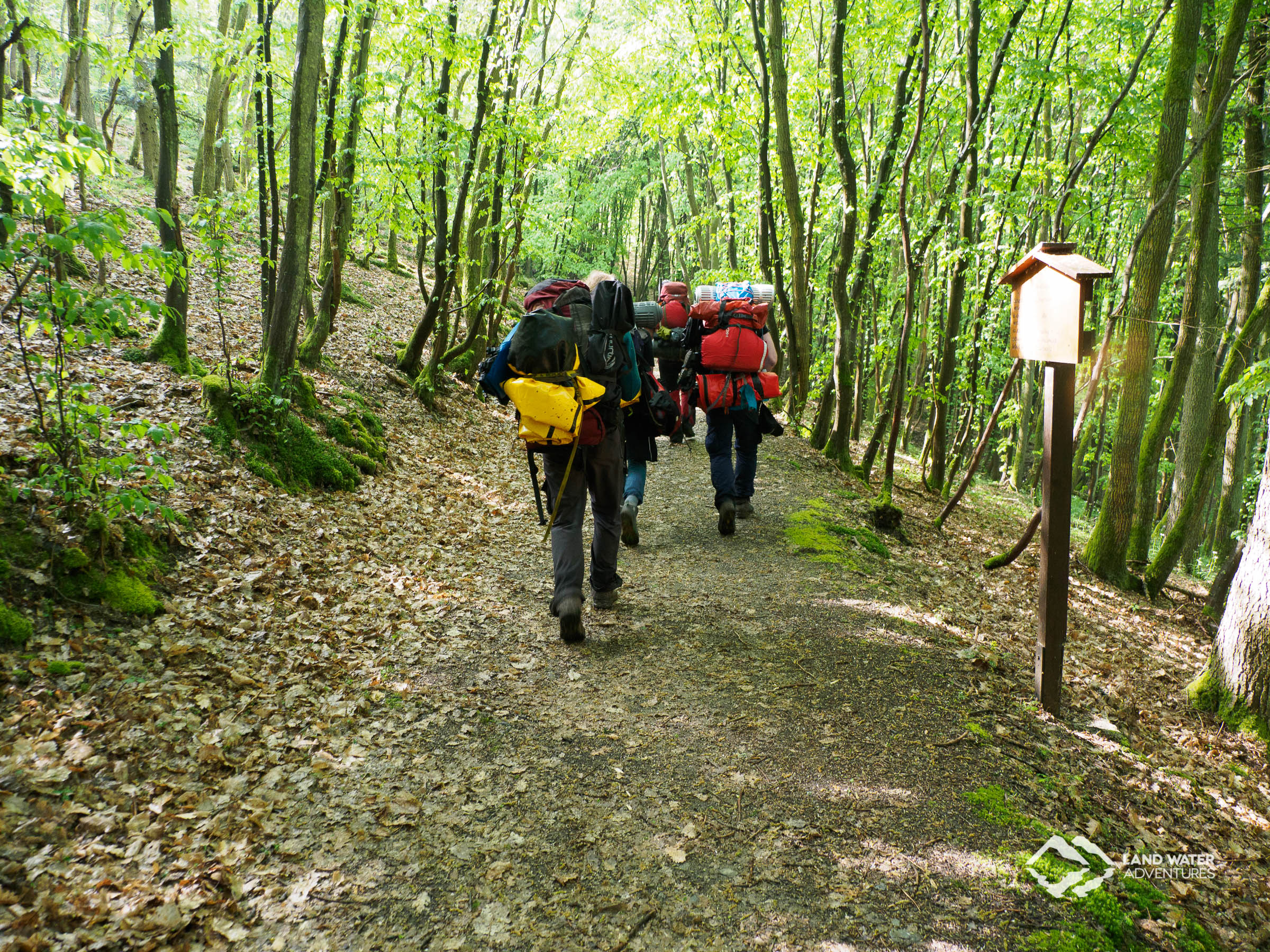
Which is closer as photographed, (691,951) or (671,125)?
(691,951)

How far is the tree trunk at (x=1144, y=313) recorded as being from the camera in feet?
24.7

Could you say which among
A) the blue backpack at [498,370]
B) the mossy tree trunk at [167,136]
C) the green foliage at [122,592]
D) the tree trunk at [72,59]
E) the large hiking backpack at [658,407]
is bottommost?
the green foliage at [122,592]

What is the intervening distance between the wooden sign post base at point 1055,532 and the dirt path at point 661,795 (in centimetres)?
58

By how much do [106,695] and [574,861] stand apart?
2.40 meters

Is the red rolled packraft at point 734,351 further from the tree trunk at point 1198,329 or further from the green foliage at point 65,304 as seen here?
the tree trunk at point 1198,329

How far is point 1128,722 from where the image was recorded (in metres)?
4.80

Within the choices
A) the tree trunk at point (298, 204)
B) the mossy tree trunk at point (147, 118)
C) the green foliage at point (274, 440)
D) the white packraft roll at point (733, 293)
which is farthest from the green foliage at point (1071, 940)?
the mossy tree trunk at point (147, 118)

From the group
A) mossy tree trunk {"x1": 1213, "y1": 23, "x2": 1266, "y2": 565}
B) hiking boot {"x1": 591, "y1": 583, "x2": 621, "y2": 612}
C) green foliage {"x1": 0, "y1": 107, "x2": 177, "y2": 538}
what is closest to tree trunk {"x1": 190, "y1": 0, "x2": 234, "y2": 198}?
green foliage {"x1": 0, "y1": 107, "x2": 177, "y2": 538}

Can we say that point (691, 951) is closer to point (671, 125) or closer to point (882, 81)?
point (671, 125)

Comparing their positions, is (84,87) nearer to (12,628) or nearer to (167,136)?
(167,136)

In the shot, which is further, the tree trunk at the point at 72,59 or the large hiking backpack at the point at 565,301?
the tree trunk at the point at 72,59

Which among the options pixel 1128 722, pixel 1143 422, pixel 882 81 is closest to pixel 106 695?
pixel 1128 722

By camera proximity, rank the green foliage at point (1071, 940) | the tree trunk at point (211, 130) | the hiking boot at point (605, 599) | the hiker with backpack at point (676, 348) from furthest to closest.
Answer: the tree trunk at point (211, 130)
the hiker with backpack at point (676, 348)
the hiking boot at point (605, 599)
the green foliage at point (1071, 940)

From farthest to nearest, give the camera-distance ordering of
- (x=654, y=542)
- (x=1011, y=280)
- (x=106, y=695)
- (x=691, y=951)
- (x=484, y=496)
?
1. (x=484, y=496)
2. (x=654, y=542)
3. (x=1011, y=280)
4. (x=106, y=695)
5. (x=691, y=951)
